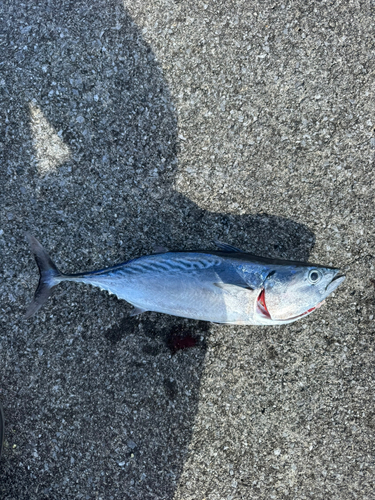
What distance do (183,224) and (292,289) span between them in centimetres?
101

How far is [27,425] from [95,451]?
0.61 metres

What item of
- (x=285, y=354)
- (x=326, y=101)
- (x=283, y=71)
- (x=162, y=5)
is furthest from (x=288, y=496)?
(x=162, y=5)

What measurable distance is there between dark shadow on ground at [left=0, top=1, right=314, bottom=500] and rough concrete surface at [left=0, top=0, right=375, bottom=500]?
0.04 feet

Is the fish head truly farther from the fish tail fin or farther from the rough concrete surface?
the fish tail fin

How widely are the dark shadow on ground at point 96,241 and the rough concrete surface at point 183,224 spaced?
0.01 meters

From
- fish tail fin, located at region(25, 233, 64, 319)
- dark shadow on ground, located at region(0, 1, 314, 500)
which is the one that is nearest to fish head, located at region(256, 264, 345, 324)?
dark shadow on ground, located at region(0, 1, 314, 500)

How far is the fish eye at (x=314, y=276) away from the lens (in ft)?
6.43

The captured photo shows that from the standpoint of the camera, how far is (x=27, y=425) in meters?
2.55

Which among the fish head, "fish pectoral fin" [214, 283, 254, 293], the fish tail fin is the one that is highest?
the fish tail fin

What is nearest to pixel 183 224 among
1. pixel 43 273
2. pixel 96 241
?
pixel 96 241

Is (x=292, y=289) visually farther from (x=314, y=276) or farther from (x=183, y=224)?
(x=183, y=224)

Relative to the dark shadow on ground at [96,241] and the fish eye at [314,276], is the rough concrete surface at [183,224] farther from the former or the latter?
the fish eye at [314,276]

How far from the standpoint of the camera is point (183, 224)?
2521 mm

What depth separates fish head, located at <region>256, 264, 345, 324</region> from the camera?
1952mm
